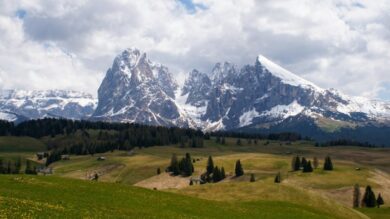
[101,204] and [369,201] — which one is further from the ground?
[101,204]

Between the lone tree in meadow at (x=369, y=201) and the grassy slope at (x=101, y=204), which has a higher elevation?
the grassy slope at (x=101, y=204)

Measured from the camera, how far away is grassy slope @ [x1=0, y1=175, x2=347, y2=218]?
151 feet

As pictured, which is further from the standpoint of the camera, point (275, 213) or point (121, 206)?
point (275, 213)

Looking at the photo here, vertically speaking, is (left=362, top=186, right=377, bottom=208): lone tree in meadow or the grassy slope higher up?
the grassy slope

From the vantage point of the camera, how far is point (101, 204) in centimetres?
5550

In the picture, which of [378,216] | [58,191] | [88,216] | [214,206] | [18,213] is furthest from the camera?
[378,216]

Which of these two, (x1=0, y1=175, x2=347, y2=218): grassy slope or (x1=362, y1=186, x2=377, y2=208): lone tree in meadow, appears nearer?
(x1=0, y1=175, x2=347, y2=218): grassy slope

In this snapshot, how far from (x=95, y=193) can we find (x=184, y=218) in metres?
12.5

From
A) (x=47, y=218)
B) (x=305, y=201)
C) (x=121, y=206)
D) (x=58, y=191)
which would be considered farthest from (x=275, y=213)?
(x=47, y=218)

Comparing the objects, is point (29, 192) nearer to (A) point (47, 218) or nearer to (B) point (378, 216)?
(A) point (47, 218)

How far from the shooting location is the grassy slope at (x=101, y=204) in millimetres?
46062

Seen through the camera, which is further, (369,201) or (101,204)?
(369,201)

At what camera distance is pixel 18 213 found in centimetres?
4134

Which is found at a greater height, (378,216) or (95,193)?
(95,193)
